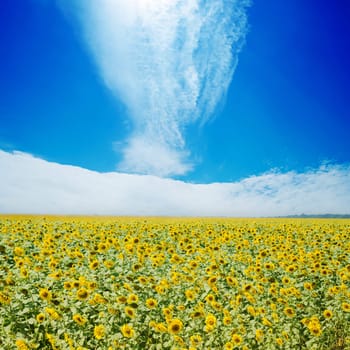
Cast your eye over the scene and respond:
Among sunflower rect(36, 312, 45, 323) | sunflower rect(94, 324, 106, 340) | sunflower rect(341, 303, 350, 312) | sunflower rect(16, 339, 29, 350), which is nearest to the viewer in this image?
sunflower rect(16, 339, 29, 350)

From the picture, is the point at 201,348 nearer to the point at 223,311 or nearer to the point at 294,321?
the point at 223,311

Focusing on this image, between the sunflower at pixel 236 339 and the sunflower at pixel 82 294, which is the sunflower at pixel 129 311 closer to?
the sunflower at pixel 82 294

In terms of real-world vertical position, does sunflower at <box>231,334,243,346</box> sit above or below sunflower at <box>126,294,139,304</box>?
below

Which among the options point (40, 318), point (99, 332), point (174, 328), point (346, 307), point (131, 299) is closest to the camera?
point (99, 332)

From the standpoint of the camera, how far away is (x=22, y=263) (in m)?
7.98

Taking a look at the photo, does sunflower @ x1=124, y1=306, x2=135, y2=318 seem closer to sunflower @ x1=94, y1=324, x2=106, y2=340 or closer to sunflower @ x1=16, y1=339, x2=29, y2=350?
sunflower @ x1=94, y1=324, x2=106, y2=340

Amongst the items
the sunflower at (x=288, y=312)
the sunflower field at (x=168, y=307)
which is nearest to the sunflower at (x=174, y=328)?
the sunflower field at (x=168, y=307)

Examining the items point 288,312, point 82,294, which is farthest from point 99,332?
point 288,312

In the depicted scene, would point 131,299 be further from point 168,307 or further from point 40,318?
point 40,318

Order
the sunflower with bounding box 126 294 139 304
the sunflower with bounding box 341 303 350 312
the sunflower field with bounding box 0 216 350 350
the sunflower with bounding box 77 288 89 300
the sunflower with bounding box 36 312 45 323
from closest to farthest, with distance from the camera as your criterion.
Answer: the sunflower field with bounding box 0 216 350 350, the sunflower with bounding box 36 312 45 323, the sunflower with bounding box 126 294 139 304, the sunflower with bounding box 77 288 89 300, the sunflower with bounding box 341 303 350 312

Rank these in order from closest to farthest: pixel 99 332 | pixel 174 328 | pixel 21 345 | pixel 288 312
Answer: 1. pixel 21 345
2. pixel 99 332
3. pixel 174 328
4. pixel 288 312

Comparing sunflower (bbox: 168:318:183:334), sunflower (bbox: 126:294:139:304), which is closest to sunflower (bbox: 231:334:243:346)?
sunflower (bbox: 168:318:183:334)

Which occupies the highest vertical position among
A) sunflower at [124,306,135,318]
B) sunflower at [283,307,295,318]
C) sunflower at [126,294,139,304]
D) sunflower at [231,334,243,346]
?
sunflower at [126,294,139,304]

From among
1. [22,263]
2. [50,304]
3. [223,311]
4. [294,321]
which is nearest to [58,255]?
[22,263]
